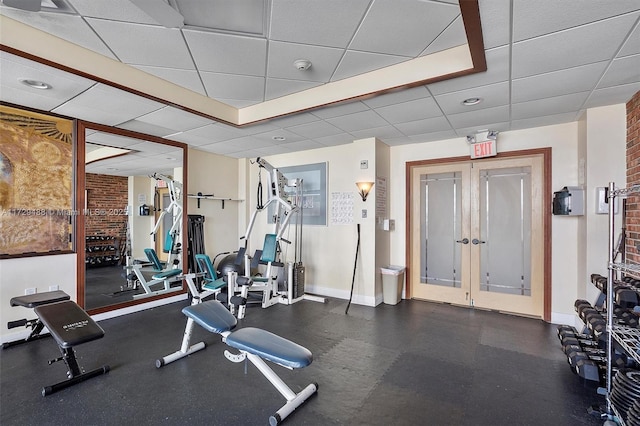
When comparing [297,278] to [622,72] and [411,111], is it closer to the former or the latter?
[411,111]

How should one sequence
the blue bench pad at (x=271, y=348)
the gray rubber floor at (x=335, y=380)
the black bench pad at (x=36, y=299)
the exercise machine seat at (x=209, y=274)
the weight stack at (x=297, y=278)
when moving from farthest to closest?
the weight stack at (x=297, y=278)
the exercise machine seat at (x=209, y=274)
the black bench pad at (x=36, y=299)
the gray rubber floor at (x=335, y=380)
the blue bench pad at (x=271, y=348)

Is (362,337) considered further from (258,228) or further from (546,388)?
(258,228)

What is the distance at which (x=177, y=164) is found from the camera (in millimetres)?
5219

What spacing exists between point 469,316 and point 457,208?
1636 millimetres

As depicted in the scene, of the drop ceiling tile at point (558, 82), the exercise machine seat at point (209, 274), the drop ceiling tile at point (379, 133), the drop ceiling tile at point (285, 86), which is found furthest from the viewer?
the exercise machine seat at point (209, 274)

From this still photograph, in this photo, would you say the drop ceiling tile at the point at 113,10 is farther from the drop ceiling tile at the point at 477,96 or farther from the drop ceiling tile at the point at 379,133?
the drop ceiling tile at the point at 379,133

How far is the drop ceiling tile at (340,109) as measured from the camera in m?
3.41

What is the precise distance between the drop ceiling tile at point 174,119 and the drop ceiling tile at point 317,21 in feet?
5.94

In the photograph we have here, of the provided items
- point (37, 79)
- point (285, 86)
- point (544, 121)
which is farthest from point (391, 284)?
point (37, 79)

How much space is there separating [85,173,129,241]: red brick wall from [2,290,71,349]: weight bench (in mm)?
1067

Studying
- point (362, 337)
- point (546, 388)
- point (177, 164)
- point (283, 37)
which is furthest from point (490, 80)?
point (177, 164)

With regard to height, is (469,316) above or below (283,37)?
below

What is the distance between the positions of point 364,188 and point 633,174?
9.94 ft

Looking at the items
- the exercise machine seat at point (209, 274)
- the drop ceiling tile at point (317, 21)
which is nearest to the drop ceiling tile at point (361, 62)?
the drop ceiling tile at point (317, 21)
